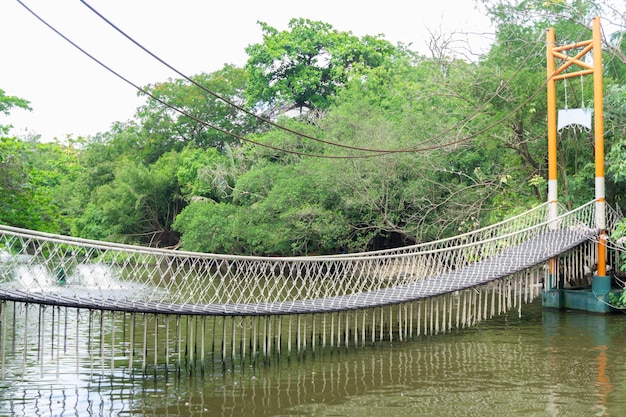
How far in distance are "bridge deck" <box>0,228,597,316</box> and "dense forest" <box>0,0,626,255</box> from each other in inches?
75.2

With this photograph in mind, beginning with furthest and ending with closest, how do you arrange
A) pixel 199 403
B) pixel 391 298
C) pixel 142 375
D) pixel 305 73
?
1. pixel 305 73
2. pixel 391 298
3. pixel 142 375
4. pixel 199 403

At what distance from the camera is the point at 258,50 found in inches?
1222

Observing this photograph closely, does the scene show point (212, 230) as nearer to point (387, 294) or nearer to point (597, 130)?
point (387, 294)

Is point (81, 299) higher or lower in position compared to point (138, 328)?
higher

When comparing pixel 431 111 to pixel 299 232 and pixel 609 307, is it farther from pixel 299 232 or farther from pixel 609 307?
pixel 609 307

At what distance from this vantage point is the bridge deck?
817 cm

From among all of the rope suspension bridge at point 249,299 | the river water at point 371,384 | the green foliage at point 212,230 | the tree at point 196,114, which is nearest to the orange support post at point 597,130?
the rope suspension bridge at point 249,299

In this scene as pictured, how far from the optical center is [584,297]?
14125 millimetres

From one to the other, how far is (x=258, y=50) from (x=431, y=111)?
1204cm

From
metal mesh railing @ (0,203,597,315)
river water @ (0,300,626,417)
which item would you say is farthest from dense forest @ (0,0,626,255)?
river water @ (0,300,626,417)

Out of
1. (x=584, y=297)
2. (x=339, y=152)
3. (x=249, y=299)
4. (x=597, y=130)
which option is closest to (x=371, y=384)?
(x=249, y=299)

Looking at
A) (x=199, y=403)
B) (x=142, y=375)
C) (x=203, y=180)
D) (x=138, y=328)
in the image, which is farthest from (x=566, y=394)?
(x=203, y=180)

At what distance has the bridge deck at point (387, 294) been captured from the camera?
8.17 meters

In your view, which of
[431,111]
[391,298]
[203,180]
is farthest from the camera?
[203,180]
